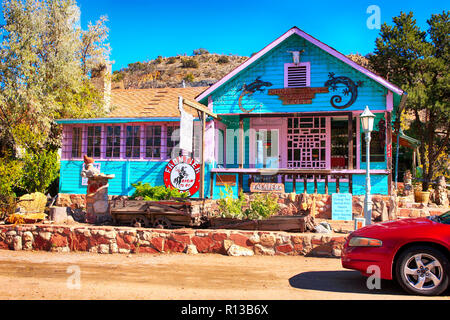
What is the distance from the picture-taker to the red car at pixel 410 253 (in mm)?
5246

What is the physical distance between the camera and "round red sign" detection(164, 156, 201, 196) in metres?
14.6

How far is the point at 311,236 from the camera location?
8.11 metres

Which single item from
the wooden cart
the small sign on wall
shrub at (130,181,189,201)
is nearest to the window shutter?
the small sign on wall

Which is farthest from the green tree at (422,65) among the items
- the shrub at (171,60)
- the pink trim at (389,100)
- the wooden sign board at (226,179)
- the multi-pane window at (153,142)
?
the shrub at (171,60)

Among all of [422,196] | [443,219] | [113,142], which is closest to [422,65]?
[422,196]

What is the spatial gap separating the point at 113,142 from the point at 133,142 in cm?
81

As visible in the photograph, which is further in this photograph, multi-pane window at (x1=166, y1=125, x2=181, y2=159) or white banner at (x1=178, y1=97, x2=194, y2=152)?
multi-pane window at (x1=166, y1=125, x2=181, y2=159)

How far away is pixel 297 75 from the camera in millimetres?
14086

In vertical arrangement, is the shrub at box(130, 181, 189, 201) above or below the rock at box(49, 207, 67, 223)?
above

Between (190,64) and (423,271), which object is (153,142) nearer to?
(423,271)

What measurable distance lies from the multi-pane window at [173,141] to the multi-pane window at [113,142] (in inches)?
78.6

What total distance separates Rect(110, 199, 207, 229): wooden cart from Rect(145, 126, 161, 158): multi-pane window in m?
4.41

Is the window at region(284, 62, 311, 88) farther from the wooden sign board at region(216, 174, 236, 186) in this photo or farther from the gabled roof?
the wooden sign board at region(216, 174, 236, 186)
